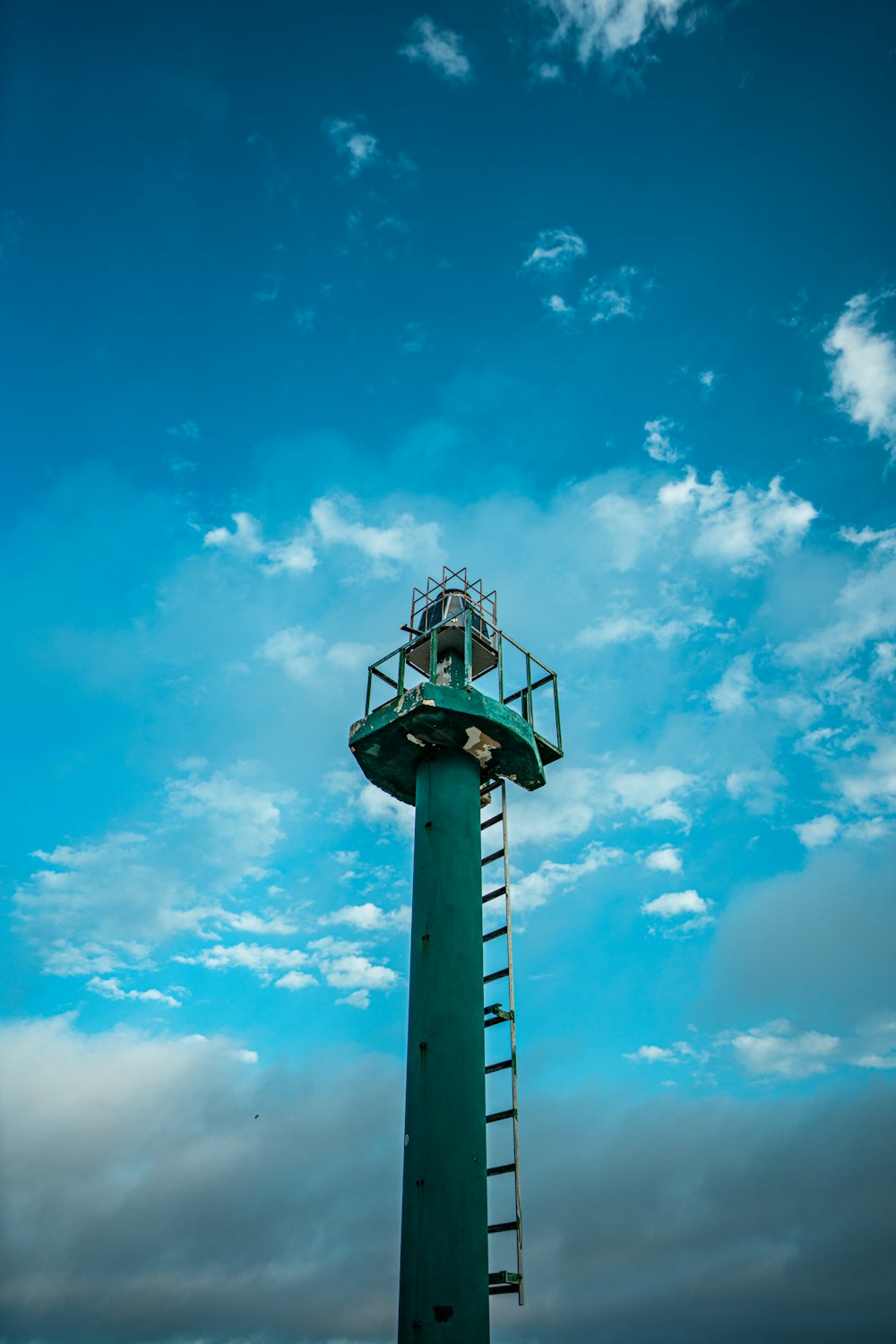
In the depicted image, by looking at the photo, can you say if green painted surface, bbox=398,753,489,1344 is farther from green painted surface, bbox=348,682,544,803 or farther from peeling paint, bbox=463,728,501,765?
green painted surface, bbox=348,682,544,803

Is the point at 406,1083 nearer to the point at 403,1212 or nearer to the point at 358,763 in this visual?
the point at 403,1212


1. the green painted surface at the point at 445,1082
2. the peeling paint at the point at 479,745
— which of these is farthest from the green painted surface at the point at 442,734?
the green painted surface at the point at 445,1082

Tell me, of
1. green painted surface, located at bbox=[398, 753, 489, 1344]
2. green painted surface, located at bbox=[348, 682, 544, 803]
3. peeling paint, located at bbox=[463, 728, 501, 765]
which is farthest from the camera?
peeling paint, located at bbox=[463, 728, 501, 765]

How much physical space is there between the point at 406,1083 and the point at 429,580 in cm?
1235

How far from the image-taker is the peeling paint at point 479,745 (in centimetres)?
1834

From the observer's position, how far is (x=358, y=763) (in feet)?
63.5

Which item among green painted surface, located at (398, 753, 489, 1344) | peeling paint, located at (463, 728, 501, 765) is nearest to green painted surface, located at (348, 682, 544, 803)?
peeling paint, located at (463, 728, 501, 765)

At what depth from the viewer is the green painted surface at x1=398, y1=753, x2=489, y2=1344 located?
13273 millimetres

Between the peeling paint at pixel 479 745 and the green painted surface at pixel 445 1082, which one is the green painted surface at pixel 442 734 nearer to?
the peeling paint at pixel 479 745

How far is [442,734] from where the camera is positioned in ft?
59.9

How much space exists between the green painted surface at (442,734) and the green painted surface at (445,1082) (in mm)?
595

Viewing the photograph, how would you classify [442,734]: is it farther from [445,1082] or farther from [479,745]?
[445,1082]

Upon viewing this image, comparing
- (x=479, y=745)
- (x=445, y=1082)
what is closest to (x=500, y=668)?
(x=479, y=745)

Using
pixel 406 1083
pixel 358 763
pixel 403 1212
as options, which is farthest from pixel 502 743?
pixel 403 1212
